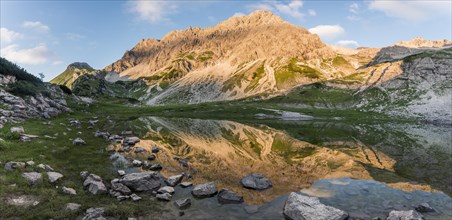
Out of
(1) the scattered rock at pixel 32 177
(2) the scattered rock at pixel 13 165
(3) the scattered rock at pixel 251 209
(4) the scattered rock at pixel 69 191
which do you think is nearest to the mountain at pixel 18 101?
(2) the scattered rock at pixel 13 165

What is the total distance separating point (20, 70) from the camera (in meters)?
105

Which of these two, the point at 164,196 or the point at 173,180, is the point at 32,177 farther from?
the point at 173,180

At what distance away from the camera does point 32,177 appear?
23000 millimetres

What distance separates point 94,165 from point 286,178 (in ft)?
68.8

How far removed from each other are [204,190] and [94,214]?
29.8 feet

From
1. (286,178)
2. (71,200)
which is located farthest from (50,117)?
(286,178)

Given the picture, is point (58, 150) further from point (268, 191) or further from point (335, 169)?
point (335, 169)

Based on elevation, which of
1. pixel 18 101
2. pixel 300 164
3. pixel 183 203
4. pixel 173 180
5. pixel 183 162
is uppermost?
pixel 18 101

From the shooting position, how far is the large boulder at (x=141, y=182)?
969 inches

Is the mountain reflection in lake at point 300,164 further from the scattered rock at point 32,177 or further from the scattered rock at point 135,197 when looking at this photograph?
the scattered rock at point 32,177

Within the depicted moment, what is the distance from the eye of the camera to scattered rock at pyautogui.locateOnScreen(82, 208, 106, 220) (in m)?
18.3

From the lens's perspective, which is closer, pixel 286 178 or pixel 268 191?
pixel 268 191

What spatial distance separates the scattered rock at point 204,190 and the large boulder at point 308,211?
20.9ft

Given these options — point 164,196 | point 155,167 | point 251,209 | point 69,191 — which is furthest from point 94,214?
point 155,167
